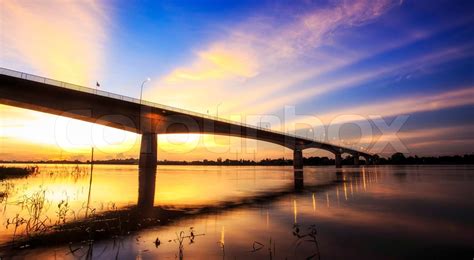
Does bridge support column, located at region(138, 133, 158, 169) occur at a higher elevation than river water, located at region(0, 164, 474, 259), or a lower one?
higher

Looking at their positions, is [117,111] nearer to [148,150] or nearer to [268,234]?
[148,150]

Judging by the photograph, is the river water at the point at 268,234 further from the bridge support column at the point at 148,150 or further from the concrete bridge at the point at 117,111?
the bridge support column at the point at 148,150

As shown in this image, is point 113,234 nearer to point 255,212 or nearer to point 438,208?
point 255,212

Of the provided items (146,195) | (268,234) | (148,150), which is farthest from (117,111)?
(268,234)

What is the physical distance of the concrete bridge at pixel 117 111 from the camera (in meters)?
44.0

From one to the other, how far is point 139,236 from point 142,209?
21.2 feet

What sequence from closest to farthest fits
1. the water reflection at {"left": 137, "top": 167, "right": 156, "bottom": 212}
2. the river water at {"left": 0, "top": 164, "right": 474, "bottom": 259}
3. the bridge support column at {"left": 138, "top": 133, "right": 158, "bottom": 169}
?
1. the river water at {"left": 0, "top": 164, "right": 474, "bottom": 259}
2. the water reflection at {"left": 137, "top": 167, "right": 156, "bottom": 212}
3. the bridge support column at {"left": 138, "top": 133, "right": 158, "bottom": 169}

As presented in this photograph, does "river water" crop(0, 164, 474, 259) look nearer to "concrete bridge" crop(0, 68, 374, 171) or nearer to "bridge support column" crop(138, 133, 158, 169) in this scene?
"concrete bridge" crop(0, 68, 374, 171)

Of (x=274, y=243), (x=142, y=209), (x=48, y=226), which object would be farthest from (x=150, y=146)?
(x=274, y=243)

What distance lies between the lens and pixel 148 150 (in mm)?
64812

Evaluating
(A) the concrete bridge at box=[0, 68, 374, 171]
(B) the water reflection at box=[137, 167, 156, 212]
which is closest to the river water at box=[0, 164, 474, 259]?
(B) the water reflection at box=[137, 167, 156, 212]

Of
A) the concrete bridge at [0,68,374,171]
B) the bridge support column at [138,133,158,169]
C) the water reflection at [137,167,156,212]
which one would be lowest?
the water reflection at [137,167,156,212]

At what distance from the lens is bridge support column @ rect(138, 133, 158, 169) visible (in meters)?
64.5

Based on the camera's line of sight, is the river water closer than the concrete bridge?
Yes
